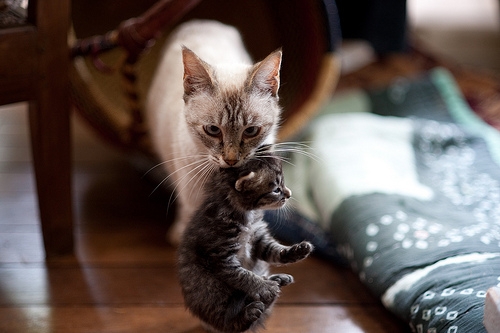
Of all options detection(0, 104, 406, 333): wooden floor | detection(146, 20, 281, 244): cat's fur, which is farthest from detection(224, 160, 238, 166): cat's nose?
detection(0, 104, 406, 333): wooden floor

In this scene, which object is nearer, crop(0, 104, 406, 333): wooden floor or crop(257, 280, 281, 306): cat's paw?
crop(257, 280, 281, 306): cat's paw

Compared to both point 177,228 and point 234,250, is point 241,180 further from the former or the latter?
point 177,228

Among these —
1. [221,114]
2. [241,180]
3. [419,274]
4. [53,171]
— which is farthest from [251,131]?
[53,171]

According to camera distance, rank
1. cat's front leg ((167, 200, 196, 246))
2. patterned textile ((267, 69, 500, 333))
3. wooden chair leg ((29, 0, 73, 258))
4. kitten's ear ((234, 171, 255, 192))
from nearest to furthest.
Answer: kitten's ear ((234, 171, 255, 192)) → patterned textile ((267, 69, 500, 333)) → wooden chair leg ((29, 0, 73, 258)) → cat's front leg ((167, 200, 196, 246))

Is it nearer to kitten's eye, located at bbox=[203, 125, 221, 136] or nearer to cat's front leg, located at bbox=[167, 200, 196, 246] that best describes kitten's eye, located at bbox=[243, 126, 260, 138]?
kitten's eye, located at bbox=[203, 125, 221, 136]

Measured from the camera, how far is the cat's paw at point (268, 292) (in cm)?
101

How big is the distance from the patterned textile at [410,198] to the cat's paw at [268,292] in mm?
368

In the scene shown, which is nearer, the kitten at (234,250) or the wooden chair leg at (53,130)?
the kitten at (234,250)

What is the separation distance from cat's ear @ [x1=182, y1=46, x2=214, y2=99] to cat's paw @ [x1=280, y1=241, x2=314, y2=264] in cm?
34

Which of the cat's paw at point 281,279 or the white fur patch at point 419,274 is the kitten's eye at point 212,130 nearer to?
the cat's paw at point 281,279

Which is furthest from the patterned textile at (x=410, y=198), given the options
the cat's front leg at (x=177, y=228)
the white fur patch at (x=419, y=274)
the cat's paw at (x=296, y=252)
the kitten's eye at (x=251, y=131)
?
the kitten's eye at (x=251, y=131)

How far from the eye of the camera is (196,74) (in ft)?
3.74

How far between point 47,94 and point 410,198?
955mm

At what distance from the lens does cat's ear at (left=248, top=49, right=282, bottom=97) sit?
3.63ft
